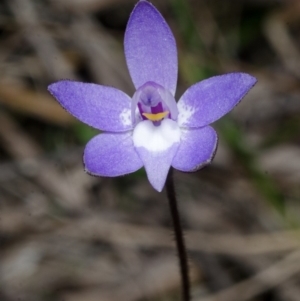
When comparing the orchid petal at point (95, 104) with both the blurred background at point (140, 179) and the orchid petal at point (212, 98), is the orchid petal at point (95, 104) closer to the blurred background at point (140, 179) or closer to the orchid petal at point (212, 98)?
the orchid petal at point (212, 98)

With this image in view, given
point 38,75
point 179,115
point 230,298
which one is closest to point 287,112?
point 230,298

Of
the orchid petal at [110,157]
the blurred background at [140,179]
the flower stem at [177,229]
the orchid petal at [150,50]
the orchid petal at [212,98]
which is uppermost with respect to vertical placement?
the blurred background at [140,179]

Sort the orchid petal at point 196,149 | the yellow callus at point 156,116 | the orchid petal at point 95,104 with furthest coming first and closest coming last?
the yellow callus at point 156,116 < the orchid petal at point 95,104 < the orchid petal at point 196,149

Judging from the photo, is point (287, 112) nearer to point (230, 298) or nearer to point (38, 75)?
point (230, 298)

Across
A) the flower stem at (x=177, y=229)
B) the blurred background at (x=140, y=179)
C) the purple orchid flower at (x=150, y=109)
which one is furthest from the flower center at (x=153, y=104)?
the blurred background at (x=140, y=179)

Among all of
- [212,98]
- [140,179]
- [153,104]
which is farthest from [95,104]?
[140,179]

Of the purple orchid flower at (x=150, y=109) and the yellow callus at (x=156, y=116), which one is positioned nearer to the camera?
the purple orchid flower at (x=150, y=109)

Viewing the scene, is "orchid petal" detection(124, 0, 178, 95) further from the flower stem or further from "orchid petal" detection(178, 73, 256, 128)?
the flower stem
